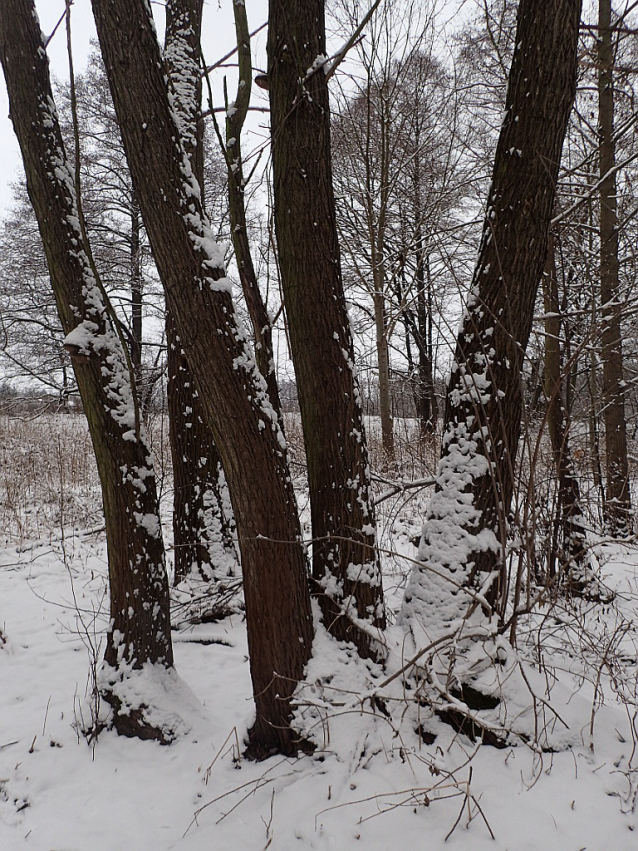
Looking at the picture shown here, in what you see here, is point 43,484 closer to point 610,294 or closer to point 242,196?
point 242,196

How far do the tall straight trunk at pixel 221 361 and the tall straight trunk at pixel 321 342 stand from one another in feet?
0.72

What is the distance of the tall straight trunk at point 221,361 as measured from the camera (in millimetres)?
1878

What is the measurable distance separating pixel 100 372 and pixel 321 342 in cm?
106

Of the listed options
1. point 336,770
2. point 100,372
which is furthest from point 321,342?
point 336,770

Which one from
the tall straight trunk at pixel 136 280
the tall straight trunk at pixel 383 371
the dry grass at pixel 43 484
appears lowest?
the dry grass at pixel 43 484

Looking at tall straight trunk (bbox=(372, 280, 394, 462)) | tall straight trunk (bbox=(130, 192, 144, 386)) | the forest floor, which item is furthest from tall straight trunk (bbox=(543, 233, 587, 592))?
tall straight trunk (bbox=(130, 192, 144, 386))

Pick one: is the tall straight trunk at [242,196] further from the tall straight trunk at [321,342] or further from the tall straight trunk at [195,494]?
the tall straight trunk at [195,494]

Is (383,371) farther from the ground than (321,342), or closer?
farther from the ground

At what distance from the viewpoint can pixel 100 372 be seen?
2.28 meters

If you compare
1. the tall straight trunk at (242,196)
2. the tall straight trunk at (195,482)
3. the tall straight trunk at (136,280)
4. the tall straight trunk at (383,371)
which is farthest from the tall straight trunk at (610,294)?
the tall straight trunk at (136,280)

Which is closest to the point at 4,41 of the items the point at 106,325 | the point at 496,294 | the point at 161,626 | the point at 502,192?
the point at 106,325

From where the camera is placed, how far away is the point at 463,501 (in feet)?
7.43

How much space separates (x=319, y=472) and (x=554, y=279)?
3.05 metres

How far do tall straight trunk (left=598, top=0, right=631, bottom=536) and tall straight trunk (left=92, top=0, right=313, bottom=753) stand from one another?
398 cm
